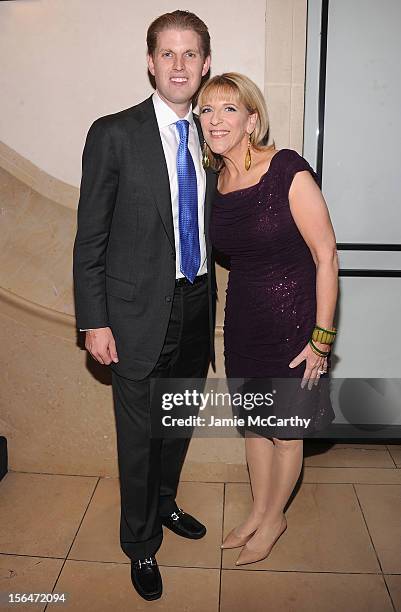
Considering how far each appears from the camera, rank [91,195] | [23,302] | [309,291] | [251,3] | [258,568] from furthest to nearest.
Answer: [23,302] → [251,3] → [258,568] → [309,291] → [91,195]

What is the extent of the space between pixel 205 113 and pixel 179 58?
20 centimetres

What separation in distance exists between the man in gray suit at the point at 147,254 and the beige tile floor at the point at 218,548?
0.55 feet

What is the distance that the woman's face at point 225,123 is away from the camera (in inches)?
97.0

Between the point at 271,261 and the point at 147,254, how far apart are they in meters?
0.43

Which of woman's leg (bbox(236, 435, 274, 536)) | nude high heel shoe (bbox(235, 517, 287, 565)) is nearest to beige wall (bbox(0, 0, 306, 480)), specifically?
woman's leg (bbox(236, 435, 274, 536))

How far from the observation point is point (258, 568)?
2.77 metres

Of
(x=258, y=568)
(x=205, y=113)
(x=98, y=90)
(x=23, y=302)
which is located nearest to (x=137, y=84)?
(x=98, y=90)

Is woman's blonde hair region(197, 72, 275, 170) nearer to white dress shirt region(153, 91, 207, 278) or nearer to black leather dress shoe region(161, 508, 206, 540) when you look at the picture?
white dress shirt region(153, 91, 207, 278)

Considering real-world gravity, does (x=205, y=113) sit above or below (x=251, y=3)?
below

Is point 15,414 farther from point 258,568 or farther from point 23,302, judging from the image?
point 258,568

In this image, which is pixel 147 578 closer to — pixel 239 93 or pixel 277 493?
pixel 277 493

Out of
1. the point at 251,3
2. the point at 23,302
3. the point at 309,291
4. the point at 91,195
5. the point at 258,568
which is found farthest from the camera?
the point at 23,302

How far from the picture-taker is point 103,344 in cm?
254

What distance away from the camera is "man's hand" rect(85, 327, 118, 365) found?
2.53m
